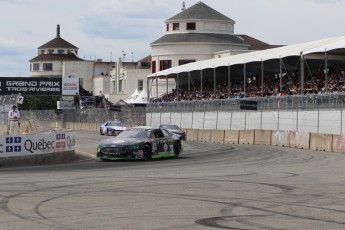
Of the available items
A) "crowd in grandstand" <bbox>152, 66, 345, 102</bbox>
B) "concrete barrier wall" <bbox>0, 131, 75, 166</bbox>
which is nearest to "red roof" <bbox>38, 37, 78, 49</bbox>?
"crowd in grandstand" <bbox>152, 66, 345, 102</bbox>

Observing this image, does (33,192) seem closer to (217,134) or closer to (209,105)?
(217,134)

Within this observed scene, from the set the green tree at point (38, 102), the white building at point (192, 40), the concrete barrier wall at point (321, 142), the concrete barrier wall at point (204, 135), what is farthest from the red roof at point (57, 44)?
the concrete barrier wall at point (321, 142)

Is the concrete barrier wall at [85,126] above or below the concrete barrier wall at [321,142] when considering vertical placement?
below

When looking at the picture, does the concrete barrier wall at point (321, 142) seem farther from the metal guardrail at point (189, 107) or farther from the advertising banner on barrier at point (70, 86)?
the advertising banner on barrier at point (70, 86)

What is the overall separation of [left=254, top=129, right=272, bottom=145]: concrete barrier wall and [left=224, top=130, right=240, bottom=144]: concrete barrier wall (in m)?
2.09

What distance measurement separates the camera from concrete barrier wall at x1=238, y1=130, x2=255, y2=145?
1790 inches

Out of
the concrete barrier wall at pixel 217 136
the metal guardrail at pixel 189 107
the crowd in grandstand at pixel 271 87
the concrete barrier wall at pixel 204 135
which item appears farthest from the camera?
the concrete barrier wall at pixel 204 135

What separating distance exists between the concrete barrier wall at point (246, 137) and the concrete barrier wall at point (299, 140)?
208 inches

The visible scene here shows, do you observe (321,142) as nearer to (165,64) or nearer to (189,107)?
(189,107)

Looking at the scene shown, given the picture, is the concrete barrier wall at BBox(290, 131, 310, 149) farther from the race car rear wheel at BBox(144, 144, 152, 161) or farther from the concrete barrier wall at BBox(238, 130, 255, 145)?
the race car rear wheel at BBox(144, 144, 152, 161)

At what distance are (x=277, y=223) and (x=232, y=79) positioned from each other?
57.4 m

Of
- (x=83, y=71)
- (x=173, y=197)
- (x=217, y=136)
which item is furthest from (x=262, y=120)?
(x=83, y=71)

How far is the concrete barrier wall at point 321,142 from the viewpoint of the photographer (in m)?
35.2

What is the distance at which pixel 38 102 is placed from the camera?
138 metres
